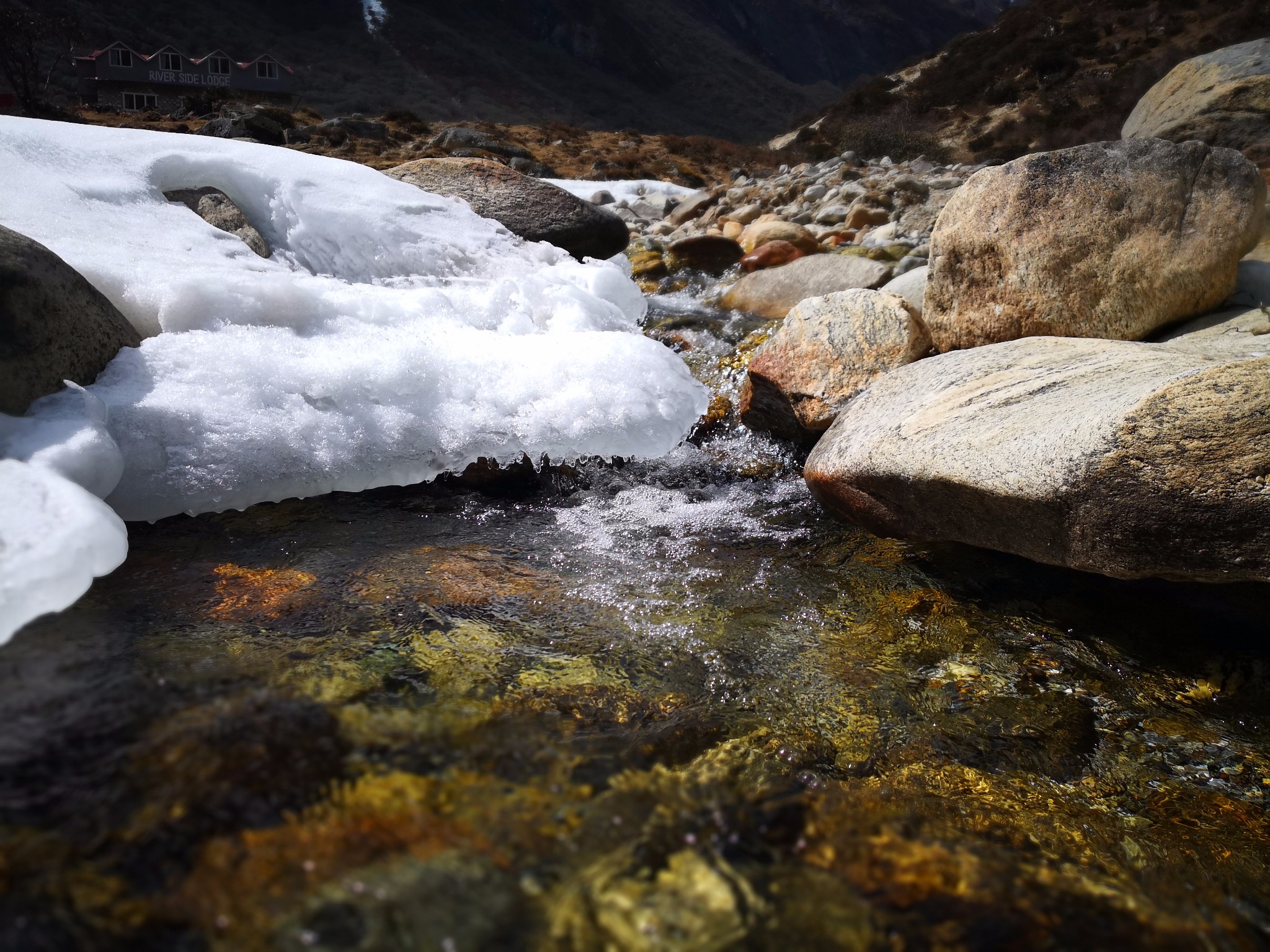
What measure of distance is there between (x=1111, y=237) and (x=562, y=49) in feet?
180

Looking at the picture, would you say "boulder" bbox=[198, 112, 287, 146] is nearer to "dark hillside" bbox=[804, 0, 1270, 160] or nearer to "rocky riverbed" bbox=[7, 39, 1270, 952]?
"dark hillside" bbox=[804, 0, 1270, 160]

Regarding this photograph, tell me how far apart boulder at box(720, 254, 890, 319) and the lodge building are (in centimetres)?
2092

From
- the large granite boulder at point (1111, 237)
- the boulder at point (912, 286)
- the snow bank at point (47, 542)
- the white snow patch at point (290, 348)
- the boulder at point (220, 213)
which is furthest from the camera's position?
the boulder at point (912, 286)

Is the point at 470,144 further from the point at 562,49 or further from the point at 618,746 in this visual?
the point at 562,49

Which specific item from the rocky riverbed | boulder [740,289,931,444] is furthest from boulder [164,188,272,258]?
boulder [740,289,931,444]

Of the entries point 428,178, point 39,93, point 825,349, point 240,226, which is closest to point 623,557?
point 825,349

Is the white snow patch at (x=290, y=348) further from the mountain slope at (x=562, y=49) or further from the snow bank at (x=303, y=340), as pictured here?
the mountain slope at (x=562, y=49)

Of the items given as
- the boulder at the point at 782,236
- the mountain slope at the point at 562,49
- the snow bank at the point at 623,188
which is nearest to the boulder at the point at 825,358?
the boulder at the point at 782,236

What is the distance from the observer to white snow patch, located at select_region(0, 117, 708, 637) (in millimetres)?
2490

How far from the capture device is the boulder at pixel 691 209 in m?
10.6

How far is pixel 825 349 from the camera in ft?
11.9

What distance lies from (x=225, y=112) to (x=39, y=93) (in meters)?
9.29

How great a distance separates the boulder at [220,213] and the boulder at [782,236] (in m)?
4.52

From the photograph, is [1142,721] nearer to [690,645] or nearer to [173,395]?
[690,645]
